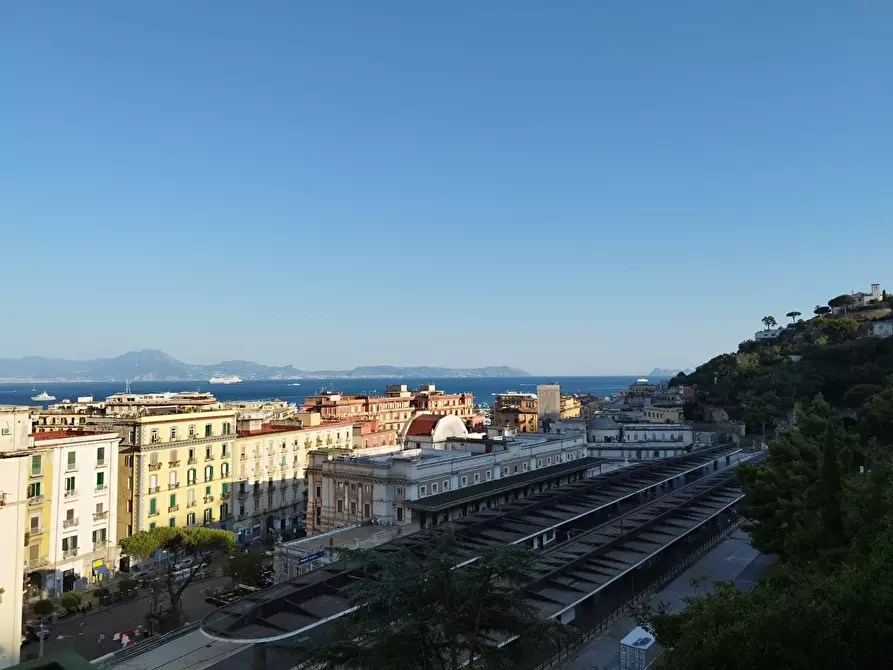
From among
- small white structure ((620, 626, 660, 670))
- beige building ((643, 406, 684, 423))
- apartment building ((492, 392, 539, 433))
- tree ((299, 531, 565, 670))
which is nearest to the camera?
tree ((299, 531, 565, 670))

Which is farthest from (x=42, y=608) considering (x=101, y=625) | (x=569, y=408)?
(x=569, y=408)

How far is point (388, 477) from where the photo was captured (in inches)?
1927

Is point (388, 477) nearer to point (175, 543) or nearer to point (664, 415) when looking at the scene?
point (175, 543)

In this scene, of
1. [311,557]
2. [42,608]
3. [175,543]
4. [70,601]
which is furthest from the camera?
[175,543]

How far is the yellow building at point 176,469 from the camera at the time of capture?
2068 inches

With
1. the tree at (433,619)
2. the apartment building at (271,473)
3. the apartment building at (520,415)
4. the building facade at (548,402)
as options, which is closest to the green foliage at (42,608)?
the apartment building at (271,473)

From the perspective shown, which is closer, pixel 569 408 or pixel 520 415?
pixel 520 415

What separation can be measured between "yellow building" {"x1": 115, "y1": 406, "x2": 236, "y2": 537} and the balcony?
7.29 metres

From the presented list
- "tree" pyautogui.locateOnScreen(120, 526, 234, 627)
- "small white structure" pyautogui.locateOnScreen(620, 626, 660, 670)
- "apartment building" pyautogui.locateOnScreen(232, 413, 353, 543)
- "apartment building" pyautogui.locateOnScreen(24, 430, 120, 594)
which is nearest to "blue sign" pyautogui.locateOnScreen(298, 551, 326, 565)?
"tree" pyautogui.locateOnScreen(120, 526, 234, 627)

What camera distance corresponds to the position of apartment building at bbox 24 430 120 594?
146ft

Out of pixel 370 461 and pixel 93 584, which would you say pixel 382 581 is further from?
pixel 93 584

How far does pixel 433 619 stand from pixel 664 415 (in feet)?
345

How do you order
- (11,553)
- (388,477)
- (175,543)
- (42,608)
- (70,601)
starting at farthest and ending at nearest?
(388,477)
(175,543)
(70,601)
(42,608)
(11,553)

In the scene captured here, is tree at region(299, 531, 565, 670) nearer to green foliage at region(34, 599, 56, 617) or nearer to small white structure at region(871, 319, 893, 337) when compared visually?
green foliage at region(34, 599, 56, 617)
